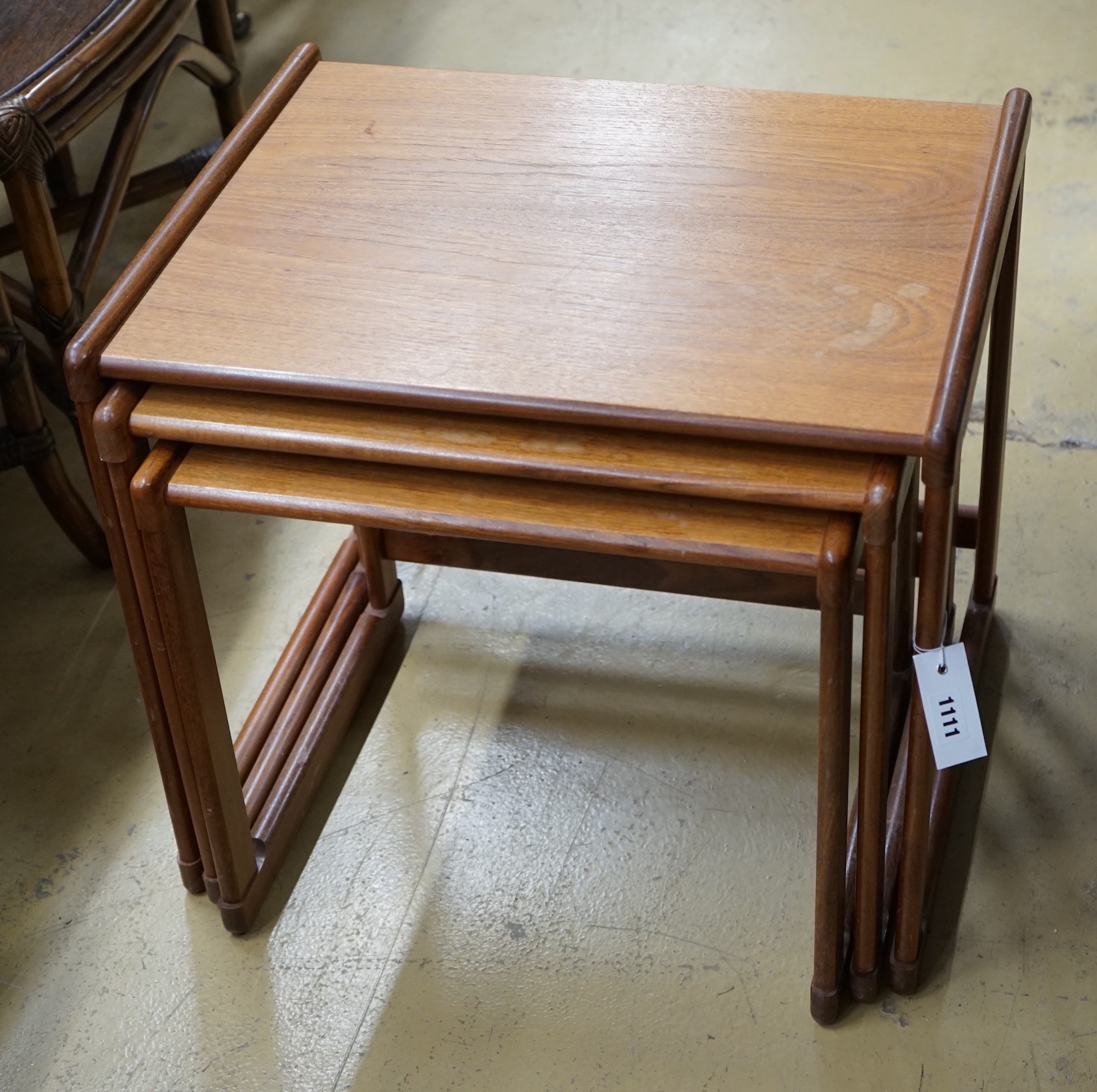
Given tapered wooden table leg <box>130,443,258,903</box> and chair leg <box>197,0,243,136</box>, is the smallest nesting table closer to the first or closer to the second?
tapered wooden table leg <box>130,443,258,903</box>

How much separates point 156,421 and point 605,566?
56cm

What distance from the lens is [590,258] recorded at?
1.14 meters

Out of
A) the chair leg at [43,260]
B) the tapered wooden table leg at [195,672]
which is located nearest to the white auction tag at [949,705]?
the tapered wooden table leg at [195,672]

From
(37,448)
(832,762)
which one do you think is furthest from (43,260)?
(832,762)

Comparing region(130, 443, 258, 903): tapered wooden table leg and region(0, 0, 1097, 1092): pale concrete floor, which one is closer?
region(130, 443, 258, 903): tapered wooden table leg

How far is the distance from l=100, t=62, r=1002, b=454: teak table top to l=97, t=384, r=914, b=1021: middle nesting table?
0.03m

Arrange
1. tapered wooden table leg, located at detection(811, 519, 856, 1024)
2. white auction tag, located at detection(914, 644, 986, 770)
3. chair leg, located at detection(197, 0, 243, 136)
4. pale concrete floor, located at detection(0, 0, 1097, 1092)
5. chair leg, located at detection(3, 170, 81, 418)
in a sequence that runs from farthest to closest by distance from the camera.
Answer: chair leg, located at detection(197, 0, 243, 136)
chair leg, located at detection(3, 170, 81, 418)
pale concrete floor, located at detection(0, 0, 1097, 1092)
white auction tag, located at detection(914, 644, 986, 770)
tapered wooden table leg, located at detection(811, 519, 856, 1024)

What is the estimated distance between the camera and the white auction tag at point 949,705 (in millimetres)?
1082

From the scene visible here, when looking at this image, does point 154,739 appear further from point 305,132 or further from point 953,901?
point 953,901

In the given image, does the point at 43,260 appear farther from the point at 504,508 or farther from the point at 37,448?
the point at 504,508

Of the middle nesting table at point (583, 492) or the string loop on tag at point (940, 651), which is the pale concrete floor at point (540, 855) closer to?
the middle nesting table at point (583, 492)

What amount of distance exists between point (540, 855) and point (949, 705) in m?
0.52

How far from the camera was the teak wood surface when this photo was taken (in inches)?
38.8

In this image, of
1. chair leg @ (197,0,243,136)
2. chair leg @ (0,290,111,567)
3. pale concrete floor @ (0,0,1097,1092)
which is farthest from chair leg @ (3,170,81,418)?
chair leg @ (197,0,243,136)
